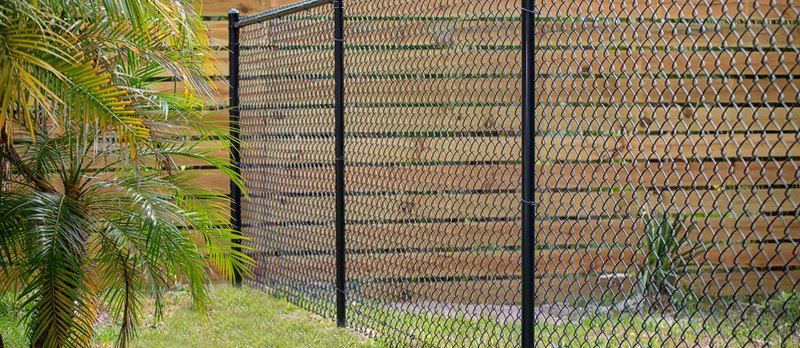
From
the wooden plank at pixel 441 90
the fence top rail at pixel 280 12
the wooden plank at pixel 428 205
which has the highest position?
the fence top rail at pixel 280 12

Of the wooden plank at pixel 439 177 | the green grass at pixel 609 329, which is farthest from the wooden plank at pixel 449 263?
the wooden plank at pixel 439 177

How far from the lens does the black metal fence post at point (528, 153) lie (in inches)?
133

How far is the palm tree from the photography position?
335cm

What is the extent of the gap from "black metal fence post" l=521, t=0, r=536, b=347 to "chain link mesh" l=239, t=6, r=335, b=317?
2.19m

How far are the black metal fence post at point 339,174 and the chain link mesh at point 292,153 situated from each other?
283 millimetres

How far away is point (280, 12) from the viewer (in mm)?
5828

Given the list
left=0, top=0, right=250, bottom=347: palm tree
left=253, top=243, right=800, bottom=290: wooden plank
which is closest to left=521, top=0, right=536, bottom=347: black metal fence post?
left=0, top=0, right=250, bottom=347: palm tree

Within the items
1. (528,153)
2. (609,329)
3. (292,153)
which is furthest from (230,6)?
(528,153)

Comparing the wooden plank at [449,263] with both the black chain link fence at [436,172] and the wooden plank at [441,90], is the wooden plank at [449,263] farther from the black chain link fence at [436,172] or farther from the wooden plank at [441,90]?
the wooden plank at [441,90]

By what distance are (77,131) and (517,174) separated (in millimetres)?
3344

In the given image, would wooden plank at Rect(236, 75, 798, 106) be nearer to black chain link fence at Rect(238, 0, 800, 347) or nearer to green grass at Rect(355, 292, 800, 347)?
black chain link fence at Rect(238, 0, 800, 347)

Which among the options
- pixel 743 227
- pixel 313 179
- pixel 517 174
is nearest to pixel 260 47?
pixel 313 179

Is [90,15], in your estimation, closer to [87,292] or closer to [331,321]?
[87,292]

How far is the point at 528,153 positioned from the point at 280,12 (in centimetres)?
289
